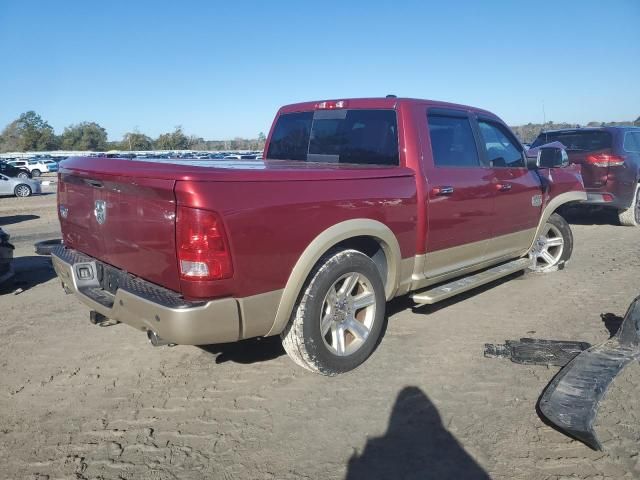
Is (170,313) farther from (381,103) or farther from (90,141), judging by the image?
(90,141)

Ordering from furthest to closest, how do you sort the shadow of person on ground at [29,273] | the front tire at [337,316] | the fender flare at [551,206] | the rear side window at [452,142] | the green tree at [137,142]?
the green tree at [137,142] → the shadow of person on ground at [29,273] → the fender flare at [551,206] → the rear side window at [452,142] → the front tire at [337,316]

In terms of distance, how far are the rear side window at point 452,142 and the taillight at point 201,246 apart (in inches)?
83.3

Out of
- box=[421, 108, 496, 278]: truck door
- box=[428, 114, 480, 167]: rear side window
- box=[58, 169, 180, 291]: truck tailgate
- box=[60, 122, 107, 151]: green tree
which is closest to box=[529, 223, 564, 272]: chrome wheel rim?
box=[421, 108, 496, 278]: truck door

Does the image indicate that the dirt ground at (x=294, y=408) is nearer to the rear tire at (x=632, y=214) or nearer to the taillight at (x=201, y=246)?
the taillight at (x=201, y=246)

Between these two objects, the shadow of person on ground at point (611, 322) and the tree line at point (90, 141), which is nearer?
the shadow of person on ground at point (611, 322)

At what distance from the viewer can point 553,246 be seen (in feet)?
20.6

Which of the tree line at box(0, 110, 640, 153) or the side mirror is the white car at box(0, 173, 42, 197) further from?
the tree line at box(0, 110, 640, 153)

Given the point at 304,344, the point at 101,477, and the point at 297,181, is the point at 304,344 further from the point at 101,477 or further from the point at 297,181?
the point at 101,477

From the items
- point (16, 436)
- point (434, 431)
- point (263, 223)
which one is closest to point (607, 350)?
point (434, 431)

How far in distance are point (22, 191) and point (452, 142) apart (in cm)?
2071

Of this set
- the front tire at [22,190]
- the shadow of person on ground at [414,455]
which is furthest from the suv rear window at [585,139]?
the front tire at [22,190]

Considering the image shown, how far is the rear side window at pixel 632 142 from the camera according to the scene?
9.16 metres

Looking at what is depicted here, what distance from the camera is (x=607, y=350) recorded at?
12.0ft

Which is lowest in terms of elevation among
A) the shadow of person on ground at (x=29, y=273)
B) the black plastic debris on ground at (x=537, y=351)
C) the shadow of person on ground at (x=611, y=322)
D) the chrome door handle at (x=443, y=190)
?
the black plastic debris on ground at (x=537, y=351)
